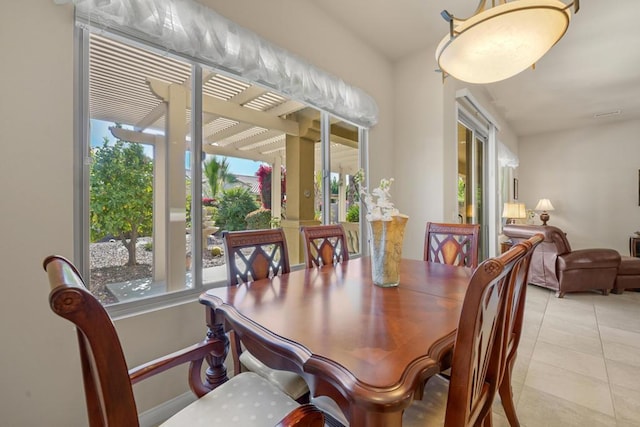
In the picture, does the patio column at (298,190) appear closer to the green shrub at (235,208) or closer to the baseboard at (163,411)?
the green shrub at (235,208)

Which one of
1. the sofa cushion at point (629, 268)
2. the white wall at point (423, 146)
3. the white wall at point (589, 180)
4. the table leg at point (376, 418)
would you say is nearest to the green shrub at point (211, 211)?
the table leg at point (376, 418)

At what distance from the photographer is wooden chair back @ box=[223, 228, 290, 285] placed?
1.49 metres

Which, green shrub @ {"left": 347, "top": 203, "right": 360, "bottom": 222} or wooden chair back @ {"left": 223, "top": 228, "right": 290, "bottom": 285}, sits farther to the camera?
green shrub @ {"left": 347, "top": 203, "right": 360, "bottom": 222}

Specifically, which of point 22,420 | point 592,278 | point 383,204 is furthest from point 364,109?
point 592,278

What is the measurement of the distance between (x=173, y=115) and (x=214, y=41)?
496 mm

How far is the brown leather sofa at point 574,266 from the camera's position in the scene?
3457 mm

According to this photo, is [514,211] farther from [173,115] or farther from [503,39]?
[173,115]

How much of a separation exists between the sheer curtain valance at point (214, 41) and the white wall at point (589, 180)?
6.70 m

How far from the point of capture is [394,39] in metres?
2.91

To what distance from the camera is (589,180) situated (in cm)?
609

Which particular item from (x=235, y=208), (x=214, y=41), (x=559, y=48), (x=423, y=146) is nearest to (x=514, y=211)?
(x=559, y=48)

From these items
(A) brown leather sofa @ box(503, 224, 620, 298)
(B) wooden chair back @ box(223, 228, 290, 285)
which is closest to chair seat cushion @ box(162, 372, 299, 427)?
(B) wooden chair back @ box(223, 228, 290, 285)

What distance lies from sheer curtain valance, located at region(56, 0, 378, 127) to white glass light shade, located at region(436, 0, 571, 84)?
1.01 metres

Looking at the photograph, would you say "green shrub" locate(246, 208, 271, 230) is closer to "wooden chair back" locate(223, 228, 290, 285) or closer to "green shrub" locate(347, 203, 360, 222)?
"wooden chair back" locate(223, 228, 290, 285)
